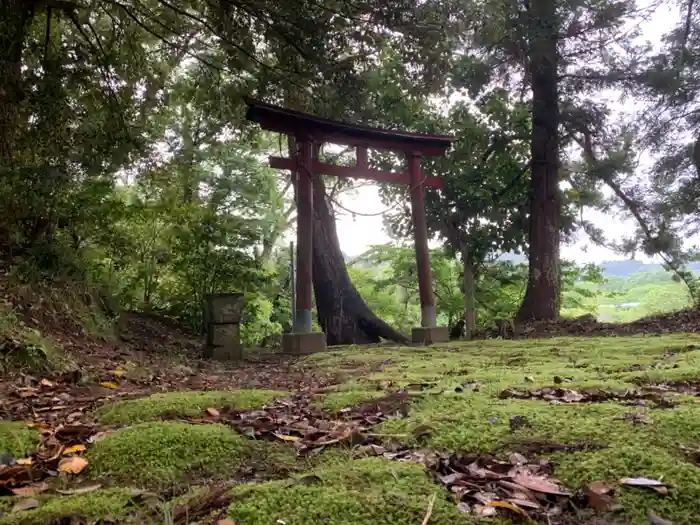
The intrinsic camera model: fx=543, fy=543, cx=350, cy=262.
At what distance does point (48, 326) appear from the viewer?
5.47 meters

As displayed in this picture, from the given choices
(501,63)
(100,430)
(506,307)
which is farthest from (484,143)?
(100,430)

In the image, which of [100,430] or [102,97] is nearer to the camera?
[100,430]

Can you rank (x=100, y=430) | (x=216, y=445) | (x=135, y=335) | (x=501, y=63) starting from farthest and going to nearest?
(x=501, y=63) → (x=135, y=335) → (x=100, y=430) → (x=216, y=445)

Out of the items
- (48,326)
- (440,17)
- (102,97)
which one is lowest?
(48,326)

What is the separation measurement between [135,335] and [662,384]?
21.5 feet

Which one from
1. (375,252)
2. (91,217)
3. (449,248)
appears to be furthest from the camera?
(375,252)

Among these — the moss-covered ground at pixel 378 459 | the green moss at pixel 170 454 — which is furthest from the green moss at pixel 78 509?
the green moss at pixel 170 454

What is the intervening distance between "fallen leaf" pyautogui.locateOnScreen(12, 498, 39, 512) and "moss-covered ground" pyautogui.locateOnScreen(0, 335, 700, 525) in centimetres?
3

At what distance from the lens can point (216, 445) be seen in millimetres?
2029

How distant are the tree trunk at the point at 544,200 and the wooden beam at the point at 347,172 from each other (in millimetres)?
2255

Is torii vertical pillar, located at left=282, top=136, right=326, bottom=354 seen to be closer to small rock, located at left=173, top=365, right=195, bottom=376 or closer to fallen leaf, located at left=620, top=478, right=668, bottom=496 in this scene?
small rock, located at left=173, top=365, right=195, bottom=376

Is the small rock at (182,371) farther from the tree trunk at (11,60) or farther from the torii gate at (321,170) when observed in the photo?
the tree trunk at (11,60)

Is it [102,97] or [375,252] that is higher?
[102,97]

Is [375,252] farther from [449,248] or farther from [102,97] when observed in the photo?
[102,97]
